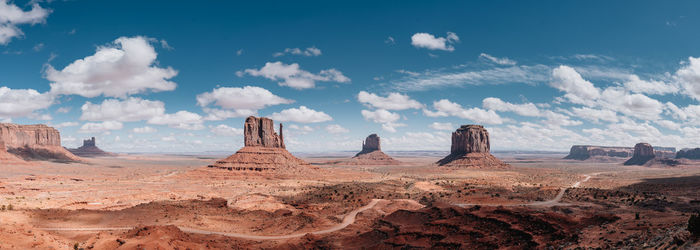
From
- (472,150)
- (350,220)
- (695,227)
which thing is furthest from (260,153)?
(695,227)

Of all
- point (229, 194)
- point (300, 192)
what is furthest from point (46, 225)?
point (300, 192)

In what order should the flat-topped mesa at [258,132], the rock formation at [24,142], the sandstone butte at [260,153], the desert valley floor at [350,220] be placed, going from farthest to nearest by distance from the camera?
the rock formation at [24,142] < the flat-topped mesa at [258,132] < the sandstone butte at [260,153] < the desert valley floor at [350,220]

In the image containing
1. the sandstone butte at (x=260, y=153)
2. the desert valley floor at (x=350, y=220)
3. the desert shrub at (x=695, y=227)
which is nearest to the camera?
the desert shrub at (x=695, y=227)

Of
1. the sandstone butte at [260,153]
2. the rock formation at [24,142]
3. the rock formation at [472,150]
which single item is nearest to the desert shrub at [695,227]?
the sandstone butte at [260,153]

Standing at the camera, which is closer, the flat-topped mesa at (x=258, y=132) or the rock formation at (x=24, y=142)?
the flat-topped mesa at (x=258, y=132)

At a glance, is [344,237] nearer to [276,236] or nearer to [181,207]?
[276,236]

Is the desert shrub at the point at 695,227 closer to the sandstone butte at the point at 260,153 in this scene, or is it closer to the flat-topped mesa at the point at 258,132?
the sandstone butte at the point at 260,153

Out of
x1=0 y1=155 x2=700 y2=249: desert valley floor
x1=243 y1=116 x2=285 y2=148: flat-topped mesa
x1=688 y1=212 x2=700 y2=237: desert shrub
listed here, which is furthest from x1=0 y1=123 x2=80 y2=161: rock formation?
x1=688 y1=212 x2=700 y2=237: desert shrub
